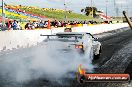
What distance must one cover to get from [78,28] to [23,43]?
68.8 feet

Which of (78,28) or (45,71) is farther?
(78,28)

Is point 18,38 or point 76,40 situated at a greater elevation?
point 76,40

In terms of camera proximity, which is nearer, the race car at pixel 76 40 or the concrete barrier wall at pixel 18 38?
the race car at pixel 76 40

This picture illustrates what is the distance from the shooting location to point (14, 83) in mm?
10289

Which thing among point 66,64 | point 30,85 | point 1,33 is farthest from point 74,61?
point 1,33

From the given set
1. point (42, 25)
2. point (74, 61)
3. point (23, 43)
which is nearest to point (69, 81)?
point (74, 61)

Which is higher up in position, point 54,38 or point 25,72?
point 54,38

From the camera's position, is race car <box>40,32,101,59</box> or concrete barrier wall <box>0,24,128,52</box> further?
concrete barrier wall <box>0,24,128,52</box>

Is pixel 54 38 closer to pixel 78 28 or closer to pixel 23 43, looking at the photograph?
pixel 23 43

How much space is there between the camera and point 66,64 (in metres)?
13.4

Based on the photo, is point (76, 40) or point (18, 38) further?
point (18, 38)

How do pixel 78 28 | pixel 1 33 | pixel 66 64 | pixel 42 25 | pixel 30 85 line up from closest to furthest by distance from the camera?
pixel 30 85
pixel 66 64
pixel 1 33
pixel 42 25
pixel 78 28

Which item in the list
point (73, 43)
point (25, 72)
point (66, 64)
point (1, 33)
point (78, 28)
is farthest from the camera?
point (78, 28)

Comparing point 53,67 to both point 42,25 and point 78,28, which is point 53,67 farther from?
point 78,28
